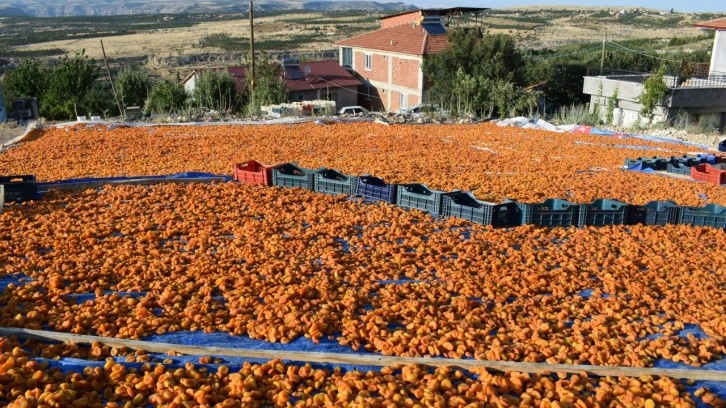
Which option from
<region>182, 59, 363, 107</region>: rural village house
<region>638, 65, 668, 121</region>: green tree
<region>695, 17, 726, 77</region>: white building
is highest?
<region>695, 17, 726, 77</region>: white building

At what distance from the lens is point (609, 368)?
390 centimetres

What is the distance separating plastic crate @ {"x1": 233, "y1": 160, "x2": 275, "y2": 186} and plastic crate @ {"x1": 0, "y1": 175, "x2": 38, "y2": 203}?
2838mm

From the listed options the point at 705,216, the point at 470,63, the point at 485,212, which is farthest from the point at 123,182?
the point at 470,63

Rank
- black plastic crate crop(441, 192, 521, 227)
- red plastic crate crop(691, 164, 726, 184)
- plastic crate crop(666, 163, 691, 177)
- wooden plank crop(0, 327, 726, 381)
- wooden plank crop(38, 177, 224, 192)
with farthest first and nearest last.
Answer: plastic crate crop(666, 163, 691, 177), red plastic crate crop(691, 164, 726, 184), wooden plank crop(38, 177, 224, 192), black plastic crate crop(441, 192, 521, 227), wooden plank crop(0, 327, 726, 381)

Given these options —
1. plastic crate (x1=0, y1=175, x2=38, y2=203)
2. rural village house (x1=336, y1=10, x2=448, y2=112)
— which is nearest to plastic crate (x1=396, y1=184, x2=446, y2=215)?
plastic crate (x1=0, y1=175, x2=38, y2=203)

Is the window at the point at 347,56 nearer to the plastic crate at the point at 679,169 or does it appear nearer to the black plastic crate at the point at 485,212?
the plastic crate at the point at 679,169

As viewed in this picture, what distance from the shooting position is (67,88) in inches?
887

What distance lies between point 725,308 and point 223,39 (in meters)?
88.1

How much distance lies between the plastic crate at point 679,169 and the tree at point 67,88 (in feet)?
59.5

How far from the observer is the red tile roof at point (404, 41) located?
3069cm

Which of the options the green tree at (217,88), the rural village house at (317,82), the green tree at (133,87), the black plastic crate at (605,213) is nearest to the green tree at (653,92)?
the black plastic crate at (605,213)

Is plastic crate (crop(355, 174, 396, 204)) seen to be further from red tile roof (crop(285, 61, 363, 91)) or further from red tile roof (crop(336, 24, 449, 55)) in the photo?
red tile roof (crop(285, 61, 363, 91))

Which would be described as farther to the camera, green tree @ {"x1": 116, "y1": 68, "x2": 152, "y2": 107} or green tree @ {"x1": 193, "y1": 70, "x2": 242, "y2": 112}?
green tree @ {"x1": 116, "y1": 68, "x2": 152, "y2": 107}

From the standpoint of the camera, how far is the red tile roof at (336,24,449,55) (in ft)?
101
